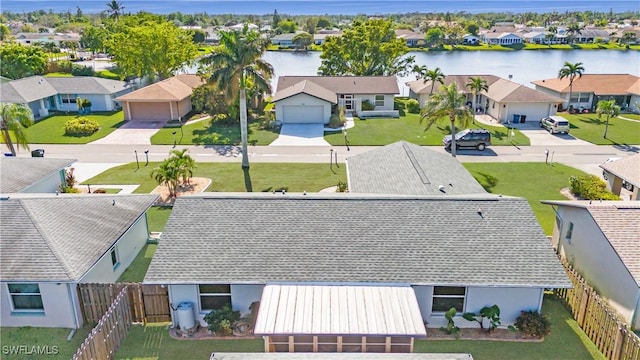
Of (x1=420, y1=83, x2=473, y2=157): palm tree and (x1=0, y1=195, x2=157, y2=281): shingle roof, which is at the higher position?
(x1=420, y1=83, x2=473, y2=157): palm tree

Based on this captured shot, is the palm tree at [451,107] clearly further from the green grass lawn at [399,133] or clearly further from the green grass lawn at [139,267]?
the green grass lawn at [139,267]

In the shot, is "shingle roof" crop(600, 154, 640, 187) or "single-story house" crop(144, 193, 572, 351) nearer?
"single-story house" crop(144, 193, 572, 351)

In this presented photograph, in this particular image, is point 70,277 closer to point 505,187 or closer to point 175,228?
point 175,228

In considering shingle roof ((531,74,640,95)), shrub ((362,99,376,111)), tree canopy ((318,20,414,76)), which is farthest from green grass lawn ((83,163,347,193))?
shingle roof ((531,74,640,95))

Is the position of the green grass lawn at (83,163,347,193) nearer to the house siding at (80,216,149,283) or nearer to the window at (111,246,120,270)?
the house siding at (80,216,149,283)

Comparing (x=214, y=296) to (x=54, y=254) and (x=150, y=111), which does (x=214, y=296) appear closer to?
(x=54, y=254)

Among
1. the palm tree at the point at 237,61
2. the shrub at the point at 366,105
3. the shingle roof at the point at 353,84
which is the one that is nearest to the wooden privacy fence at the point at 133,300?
the palm tree at the point at 237,61
